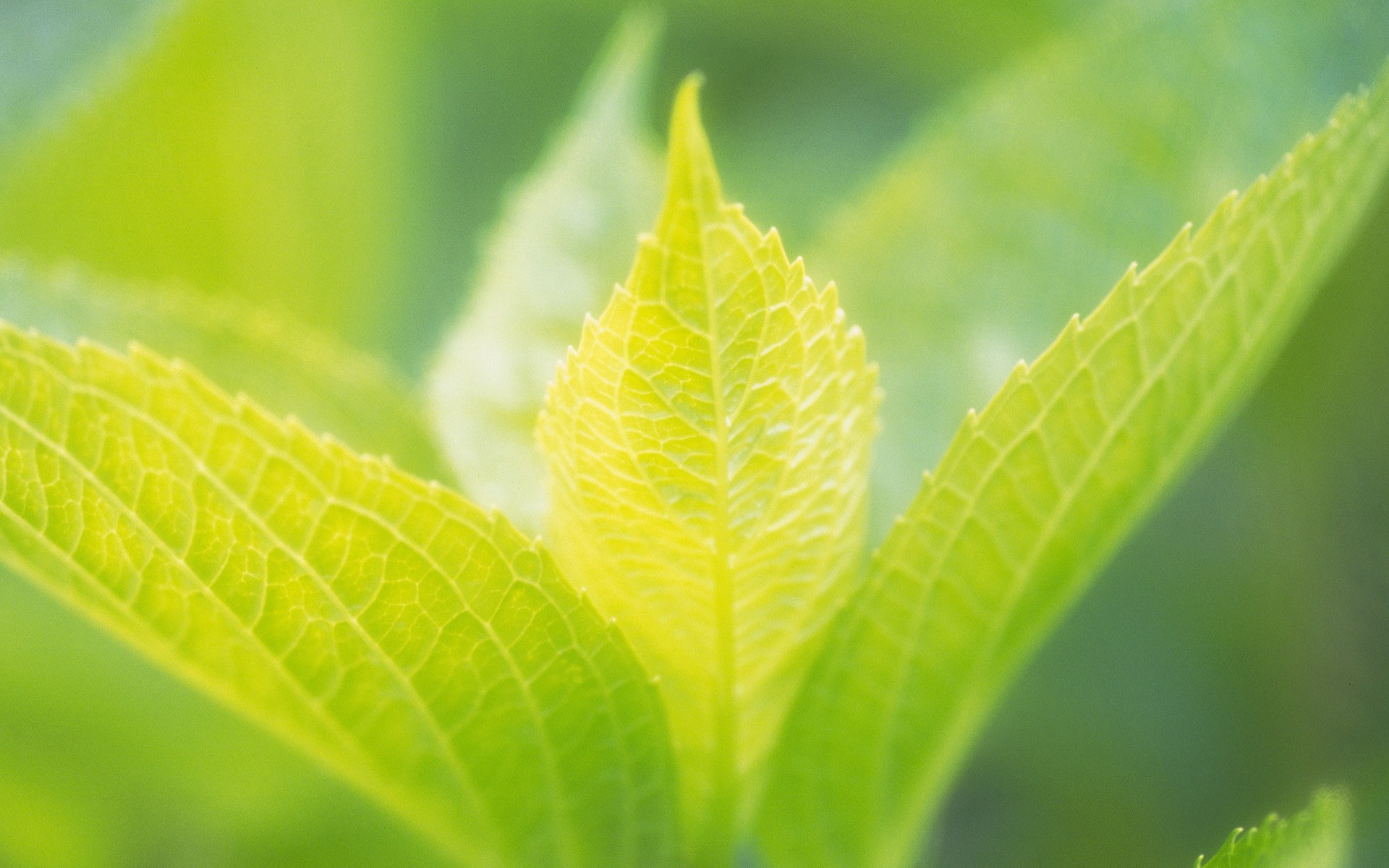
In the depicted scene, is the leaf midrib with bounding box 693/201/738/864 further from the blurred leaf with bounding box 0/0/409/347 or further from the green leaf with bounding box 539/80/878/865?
the blurred leaf with bounding box 0/0/409/347

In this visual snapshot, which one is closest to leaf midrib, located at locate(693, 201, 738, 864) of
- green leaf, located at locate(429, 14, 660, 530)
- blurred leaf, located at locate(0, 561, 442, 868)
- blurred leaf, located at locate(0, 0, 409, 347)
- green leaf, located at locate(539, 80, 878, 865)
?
green leaf, located at locate(539, 80, 878, 865)

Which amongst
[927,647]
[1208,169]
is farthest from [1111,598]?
→ [927,647]

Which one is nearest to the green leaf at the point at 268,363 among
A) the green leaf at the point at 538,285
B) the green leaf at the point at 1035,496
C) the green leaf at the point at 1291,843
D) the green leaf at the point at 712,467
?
the green leaf at the point at 538,285

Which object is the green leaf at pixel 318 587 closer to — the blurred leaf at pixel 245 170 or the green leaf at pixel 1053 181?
the green leaf at pixel 1053 181

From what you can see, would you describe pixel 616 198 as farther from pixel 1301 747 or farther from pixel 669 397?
pixel 1301 747

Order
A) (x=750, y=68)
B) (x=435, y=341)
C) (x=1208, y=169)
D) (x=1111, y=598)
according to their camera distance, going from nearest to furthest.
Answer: (x=1208, y=169), (x=1111, y=598), (x=435, y=341), (x=750, y=68)

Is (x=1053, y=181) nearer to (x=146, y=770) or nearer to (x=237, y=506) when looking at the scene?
(x=237, y=506)

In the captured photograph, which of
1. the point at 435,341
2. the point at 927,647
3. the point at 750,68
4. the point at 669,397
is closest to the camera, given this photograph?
the point at 669,397
